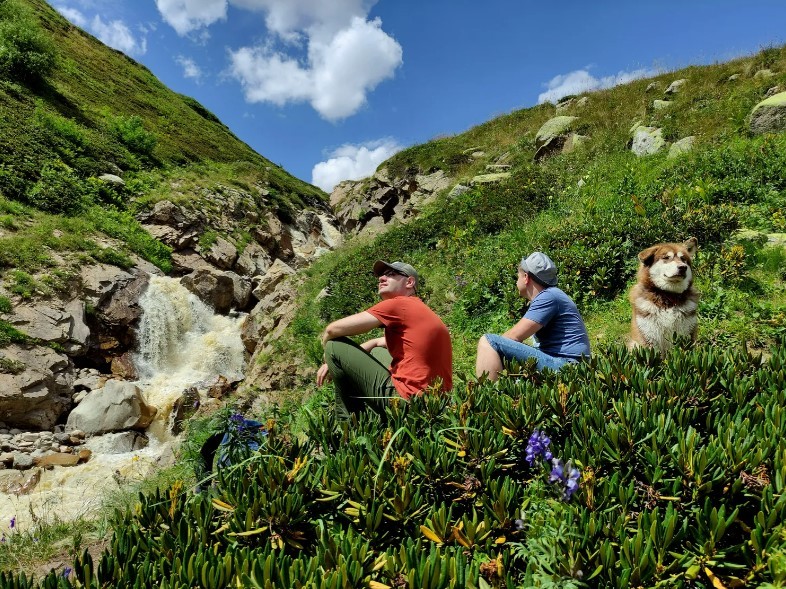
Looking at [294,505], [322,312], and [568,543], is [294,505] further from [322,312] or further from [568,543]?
[322,312]

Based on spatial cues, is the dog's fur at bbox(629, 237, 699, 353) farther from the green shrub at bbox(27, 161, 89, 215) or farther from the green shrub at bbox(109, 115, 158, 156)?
the green shrub at bbox(109, 115, 158, 156)

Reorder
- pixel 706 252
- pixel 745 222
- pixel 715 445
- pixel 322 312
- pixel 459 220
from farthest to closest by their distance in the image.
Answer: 1. pixel 459 220
2. pixel 322 312
3. pixel 745 222
4. pixel 706 252
5. pixel 715 445

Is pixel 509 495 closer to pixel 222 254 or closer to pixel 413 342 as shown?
pixel 413 342

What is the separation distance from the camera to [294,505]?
74.2 inches

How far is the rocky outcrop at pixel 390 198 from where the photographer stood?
906 inches

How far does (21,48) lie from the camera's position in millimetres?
24359

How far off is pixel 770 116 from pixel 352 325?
41.2 ft

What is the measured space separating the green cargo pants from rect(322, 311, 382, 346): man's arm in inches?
3.0

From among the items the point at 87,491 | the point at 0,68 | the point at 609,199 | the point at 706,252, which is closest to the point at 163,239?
the point at 0,68

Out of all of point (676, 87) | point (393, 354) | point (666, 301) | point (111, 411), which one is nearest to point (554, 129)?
point (676, 87)

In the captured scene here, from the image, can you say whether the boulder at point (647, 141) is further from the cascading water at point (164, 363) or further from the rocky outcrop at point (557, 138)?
the cascading water at point (164, 363)

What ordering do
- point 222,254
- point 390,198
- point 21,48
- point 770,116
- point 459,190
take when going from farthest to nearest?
point 390,198 → point 21,48 → point 222,254 → point 459,190 → point 770,116

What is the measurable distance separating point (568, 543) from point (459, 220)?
1218cm

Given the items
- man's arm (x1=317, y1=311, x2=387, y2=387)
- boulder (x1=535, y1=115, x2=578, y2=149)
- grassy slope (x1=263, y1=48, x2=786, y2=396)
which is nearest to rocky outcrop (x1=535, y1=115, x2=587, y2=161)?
boulder (x1=535, y1=115, x2=578, y2=149)
